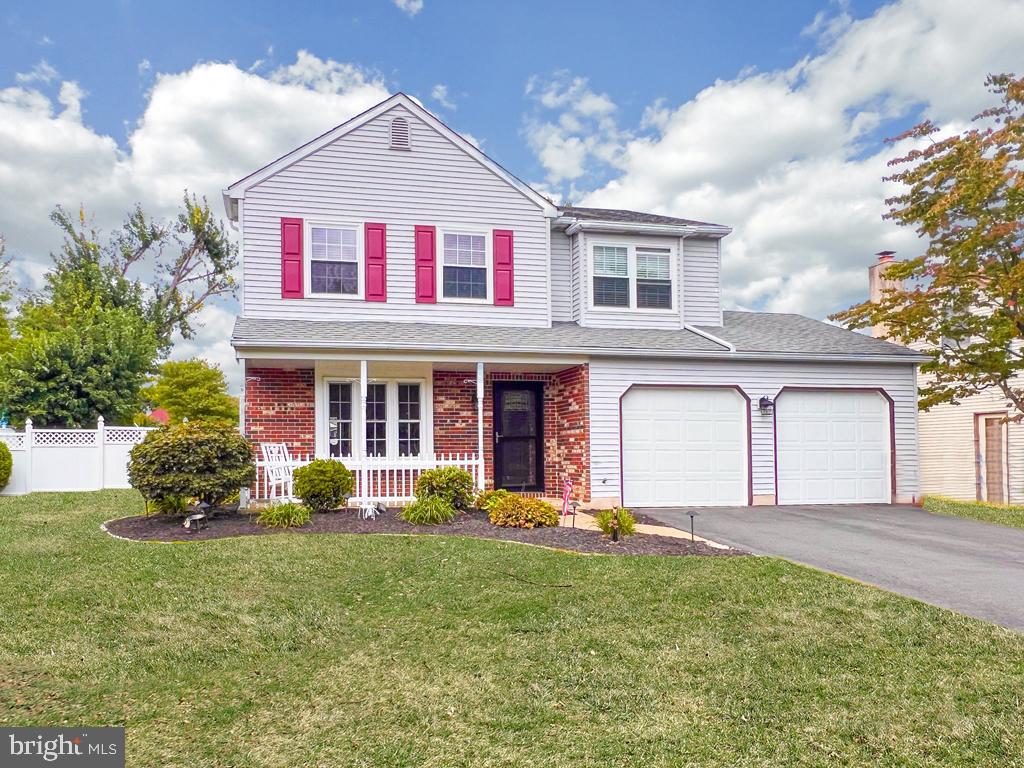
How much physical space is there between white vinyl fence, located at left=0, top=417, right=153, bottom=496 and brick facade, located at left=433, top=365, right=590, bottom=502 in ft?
28.5

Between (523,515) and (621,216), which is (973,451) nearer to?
(621,216)

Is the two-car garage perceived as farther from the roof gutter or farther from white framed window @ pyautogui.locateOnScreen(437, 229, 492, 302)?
white framed window @ pyautogui.locateOnScreen(437, 229, 492, 302)

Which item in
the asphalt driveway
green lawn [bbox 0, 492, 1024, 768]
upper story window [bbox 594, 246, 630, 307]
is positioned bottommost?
green lawn [bbox 0, 492, 1024, 768]

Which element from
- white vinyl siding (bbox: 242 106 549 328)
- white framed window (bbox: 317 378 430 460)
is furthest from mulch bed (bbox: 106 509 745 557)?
white vinyl siding (bbox: 242 106 549 328)

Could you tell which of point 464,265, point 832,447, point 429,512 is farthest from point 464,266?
point 832,447

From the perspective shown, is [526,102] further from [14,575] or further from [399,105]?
[14,575]

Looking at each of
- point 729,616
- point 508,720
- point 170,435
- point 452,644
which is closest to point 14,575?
point 170,435

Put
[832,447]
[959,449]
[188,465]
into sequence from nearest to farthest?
[188,465]
[832,447]
[959,449]

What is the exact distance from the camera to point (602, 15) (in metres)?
13.2

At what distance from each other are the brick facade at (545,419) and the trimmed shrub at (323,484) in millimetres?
2742

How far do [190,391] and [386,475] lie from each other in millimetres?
17254

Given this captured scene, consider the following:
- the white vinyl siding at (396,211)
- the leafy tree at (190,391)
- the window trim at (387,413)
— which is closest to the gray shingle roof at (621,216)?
the white vinyl siding at (396,211)

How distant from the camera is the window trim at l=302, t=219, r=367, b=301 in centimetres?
1327

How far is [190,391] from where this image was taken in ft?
88.0
